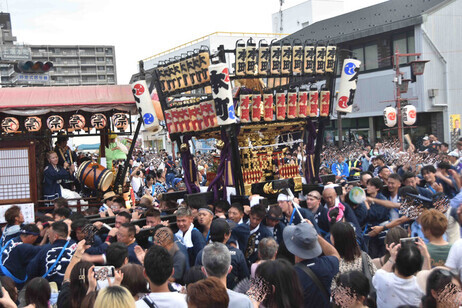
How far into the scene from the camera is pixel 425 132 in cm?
2905

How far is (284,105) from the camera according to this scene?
10.5 meters

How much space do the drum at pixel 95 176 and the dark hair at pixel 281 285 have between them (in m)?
9.01

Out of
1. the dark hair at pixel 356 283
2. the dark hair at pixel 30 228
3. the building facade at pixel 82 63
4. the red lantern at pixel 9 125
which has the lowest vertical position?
the dark hair at pixel 356 283

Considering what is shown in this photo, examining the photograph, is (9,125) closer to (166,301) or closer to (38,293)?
(38,293)

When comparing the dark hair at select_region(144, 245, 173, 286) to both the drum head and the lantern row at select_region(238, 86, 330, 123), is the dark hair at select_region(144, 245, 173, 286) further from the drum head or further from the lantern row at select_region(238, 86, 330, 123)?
the drum head

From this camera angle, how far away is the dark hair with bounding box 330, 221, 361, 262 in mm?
4797

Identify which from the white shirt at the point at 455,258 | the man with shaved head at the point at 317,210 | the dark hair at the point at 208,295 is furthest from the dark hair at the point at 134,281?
the man with shaved head at the point at 317,210

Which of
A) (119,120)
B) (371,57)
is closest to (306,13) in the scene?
(371,57)

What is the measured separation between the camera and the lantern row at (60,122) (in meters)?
11.5

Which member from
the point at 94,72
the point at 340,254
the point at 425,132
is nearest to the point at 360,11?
the point at 425,132

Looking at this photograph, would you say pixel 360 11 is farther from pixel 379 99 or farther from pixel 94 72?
pixel 94 72

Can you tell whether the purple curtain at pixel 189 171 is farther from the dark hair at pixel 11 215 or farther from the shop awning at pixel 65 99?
the dark hair at pixel 11 215

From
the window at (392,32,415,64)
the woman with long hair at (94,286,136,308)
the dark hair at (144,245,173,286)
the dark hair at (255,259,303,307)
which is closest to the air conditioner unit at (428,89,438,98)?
the window at (392,32,415,64)

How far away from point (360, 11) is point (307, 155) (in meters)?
24.5
